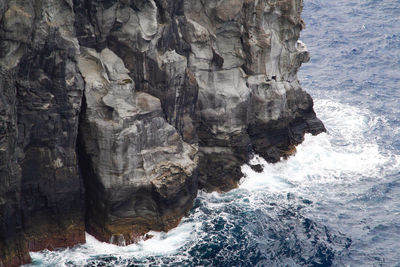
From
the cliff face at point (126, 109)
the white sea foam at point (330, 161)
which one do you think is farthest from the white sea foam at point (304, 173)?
the cliff face at point (126, 109)

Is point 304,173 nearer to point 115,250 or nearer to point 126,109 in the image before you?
point 126,109

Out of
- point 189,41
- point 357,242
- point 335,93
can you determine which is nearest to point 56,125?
point 189,41

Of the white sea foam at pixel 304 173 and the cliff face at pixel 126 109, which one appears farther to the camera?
the white sea foam at pixel 304 173

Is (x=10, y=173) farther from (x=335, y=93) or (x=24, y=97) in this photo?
(x=335, y=93)

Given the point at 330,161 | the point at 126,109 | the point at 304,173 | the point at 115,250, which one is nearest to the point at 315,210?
the point at 304,173

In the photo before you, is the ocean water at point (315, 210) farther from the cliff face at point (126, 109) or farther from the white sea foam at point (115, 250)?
the cliff face at point (126, 109)

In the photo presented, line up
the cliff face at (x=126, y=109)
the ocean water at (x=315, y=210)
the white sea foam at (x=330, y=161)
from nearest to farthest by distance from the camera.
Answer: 1. the cliff face at (x=126, y=109)
2. the ocean water at (x=315, y=210)
3. the white sea foam at (x=330, y=161)
